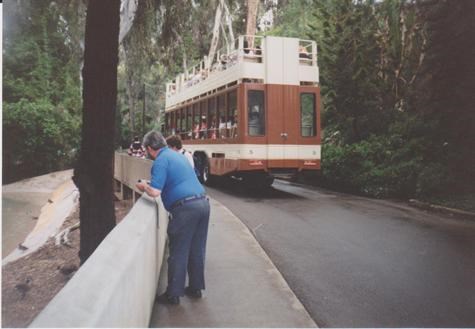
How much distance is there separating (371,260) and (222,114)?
9.26 meters

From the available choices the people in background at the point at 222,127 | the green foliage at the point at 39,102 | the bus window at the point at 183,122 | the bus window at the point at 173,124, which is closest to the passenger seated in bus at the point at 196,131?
the bus window at the point at 183,122

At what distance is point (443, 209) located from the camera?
12305 mm

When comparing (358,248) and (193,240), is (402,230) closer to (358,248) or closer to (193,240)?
(358,248)

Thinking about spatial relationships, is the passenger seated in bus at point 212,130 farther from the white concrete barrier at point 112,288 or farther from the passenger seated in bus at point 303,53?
the white concrete barrier at point 112,288

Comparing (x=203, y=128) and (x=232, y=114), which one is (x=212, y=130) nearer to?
(x=203, y=128)

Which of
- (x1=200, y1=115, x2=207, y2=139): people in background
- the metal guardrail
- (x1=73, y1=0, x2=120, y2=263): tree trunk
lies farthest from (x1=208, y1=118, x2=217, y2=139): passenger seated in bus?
the metal guardrail

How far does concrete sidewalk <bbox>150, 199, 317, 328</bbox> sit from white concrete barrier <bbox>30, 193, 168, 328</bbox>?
25.6 inches

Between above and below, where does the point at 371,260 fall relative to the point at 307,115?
below

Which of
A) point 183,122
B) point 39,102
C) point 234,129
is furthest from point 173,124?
point 39,102

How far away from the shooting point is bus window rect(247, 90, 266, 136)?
1434 centimetres

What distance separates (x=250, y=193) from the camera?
15.7 metres

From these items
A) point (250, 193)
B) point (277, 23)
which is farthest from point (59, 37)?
point (250, 193)

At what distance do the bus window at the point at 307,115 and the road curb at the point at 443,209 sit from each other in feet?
10.7

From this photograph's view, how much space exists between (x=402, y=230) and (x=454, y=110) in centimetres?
442
